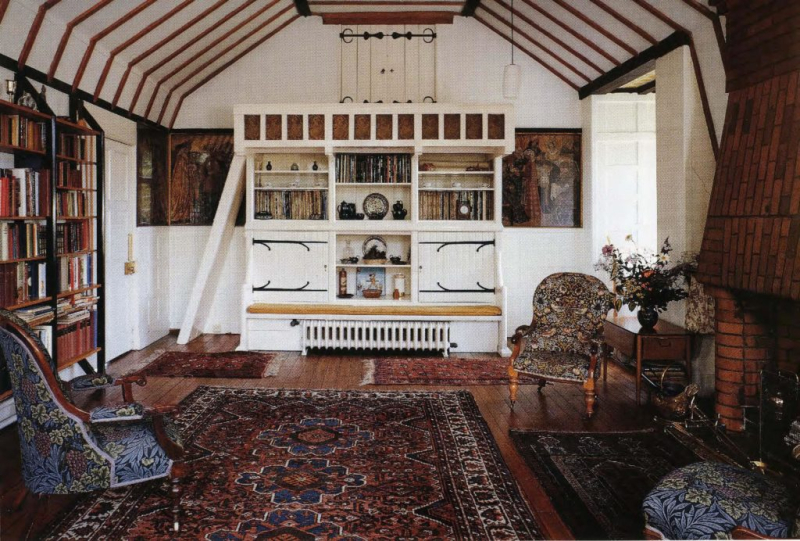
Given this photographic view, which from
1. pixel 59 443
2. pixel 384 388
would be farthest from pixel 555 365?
pixel 59 443

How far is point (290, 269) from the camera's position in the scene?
780 cm

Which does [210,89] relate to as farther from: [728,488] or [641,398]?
[728,488]

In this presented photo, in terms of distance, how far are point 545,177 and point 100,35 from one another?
17.7ft

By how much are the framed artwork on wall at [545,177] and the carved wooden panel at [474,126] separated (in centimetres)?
114

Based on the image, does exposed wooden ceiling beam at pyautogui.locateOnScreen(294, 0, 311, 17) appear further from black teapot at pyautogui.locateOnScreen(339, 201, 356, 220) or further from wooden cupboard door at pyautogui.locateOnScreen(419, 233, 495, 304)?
wooden cupboard door at pyautogui.locateOnScreen(419, 233, 495, 304)

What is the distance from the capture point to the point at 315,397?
554 cm

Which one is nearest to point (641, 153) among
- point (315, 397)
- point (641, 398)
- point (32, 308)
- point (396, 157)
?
point (396, 157)

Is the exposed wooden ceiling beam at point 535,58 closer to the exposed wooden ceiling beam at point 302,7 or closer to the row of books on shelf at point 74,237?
the exposed wooden ceiling beam at point 302,7

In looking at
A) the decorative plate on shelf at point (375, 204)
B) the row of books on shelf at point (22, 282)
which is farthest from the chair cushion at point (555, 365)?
the row of books on shelf at point (22, 282)

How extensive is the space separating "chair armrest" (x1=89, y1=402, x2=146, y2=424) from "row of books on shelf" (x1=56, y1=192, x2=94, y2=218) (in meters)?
2.96

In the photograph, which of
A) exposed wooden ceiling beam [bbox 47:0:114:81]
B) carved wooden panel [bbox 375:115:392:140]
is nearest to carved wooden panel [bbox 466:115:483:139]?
carved wooden panel [bbox 375:115:392:140]

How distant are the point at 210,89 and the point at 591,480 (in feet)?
22.9

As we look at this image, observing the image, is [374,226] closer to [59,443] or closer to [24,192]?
[24,192]

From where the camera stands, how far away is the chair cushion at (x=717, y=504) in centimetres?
238
